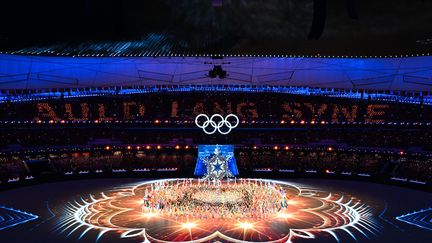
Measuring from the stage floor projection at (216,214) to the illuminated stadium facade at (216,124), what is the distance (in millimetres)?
122

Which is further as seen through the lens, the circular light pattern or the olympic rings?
the olympic rings

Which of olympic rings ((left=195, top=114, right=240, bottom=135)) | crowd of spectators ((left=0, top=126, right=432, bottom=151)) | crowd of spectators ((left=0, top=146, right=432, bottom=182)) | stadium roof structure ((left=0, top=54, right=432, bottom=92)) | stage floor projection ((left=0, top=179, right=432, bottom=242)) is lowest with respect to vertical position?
stage floor projection ((left=0, top=179, right=432, bottom=242))

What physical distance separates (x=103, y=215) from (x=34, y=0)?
12156mm

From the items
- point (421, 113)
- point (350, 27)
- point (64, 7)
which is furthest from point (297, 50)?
point (64, 7)

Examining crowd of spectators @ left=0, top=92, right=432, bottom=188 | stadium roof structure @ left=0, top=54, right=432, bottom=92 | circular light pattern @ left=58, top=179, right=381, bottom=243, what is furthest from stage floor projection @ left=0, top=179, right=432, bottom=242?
stadium roof structure @ left=0, top=54, right=432, bottom=92

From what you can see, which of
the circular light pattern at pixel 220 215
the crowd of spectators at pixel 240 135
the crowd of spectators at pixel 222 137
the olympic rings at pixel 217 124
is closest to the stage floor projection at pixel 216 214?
the circular light pattern at pixel 220 215

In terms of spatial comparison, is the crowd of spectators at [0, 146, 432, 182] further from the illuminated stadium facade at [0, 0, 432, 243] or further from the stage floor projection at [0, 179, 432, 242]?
the stage floor projection at [0, 179, 432, 242]

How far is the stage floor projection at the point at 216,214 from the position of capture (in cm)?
1859

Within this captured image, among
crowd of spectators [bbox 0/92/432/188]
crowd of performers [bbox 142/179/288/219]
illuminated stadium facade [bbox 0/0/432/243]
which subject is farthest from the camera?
crowd of spectators [bbox 0/92/432/188]

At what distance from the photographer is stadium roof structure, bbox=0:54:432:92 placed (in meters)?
37.3

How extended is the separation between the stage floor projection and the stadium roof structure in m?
12.5

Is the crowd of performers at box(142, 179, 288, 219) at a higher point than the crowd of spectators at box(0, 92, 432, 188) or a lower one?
lower

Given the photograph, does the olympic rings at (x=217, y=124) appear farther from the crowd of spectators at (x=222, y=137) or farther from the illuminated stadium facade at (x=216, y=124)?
the crowd of spectators at (x=222, y=137)

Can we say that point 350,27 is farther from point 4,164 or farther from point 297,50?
point 4,164
